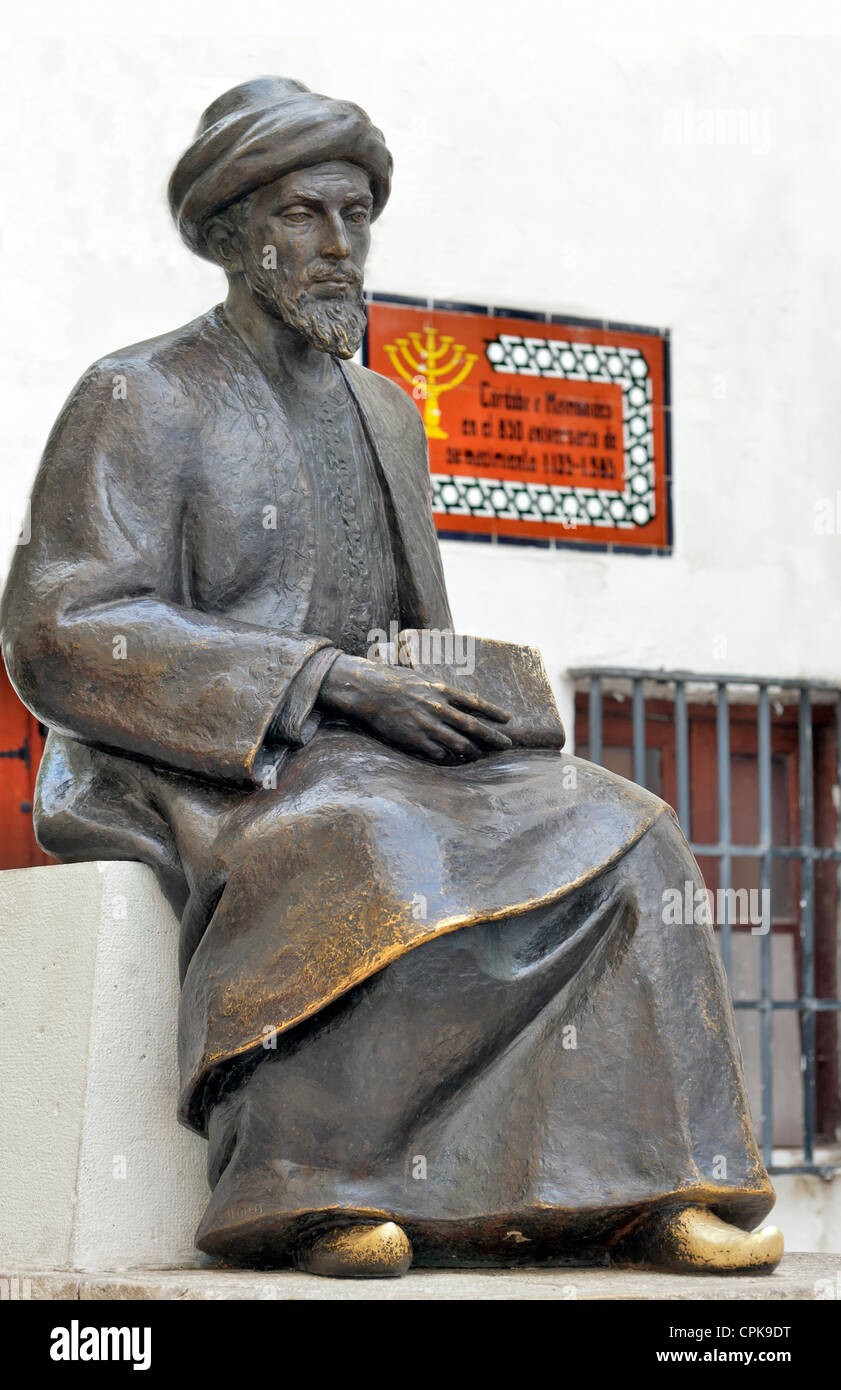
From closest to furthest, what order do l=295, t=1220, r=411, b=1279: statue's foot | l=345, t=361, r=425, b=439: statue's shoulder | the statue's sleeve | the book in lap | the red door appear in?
l=295, t=1220, r=411, b=1279: statue's foot
the statue's sleeve
the book in lap
l=345, t=361, r=425, b=439: statue's shoulder
the red door

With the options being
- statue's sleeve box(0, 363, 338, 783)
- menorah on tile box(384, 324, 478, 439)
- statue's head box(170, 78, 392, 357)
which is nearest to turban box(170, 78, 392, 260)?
statue's head box(170, 78, 392, 357)

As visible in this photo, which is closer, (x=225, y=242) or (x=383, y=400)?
(x=225, y=242)

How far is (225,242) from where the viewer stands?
270cm

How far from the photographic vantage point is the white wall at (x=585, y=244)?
5098mm

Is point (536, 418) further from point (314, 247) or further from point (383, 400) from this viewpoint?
point (314, 247)

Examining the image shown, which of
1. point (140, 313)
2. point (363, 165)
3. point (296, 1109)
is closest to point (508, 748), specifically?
point (296, 1109)

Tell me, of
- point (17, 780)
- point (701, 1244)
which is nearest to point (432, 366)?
point (17, 780)

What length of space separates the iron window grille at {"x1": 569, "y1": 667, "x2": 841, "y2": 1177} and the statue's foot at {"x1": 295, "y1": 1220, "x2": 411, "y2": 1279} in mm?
3345

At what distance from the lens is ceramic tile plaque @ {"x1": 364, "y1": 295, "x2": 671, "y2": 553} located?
17.7ft

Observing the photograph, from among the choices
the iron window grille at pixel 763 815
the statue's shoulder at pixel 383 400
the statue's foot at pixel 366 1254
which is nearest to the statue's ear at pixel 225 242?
the statue's shoulder at pixel 383 400

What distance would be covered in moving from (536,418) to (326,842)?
3.39 m

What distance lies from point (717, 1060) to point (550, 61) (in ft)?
12.5

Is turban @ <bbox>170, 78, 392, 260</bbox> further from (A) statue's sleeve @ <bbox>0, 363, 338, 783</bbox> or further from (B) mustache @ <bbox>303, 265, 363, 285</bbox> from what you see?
(A) statue's sleeve @ <bbox>0, 363, 338, 783</bbox>

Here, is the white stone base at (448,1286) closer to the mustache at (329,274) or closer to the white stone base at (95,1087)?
the white stone base at (95,1087)
